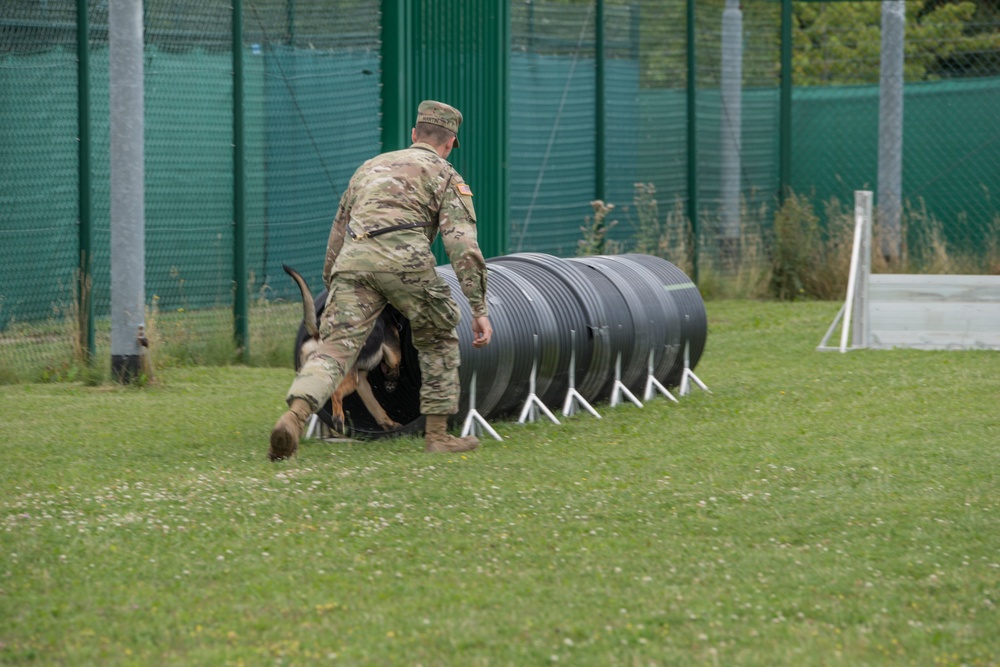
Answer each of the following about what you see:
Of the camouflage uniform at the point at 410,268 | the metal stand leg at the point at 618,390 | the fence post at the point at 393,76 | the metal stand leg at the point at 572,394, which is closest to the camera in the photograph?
the camouflage uniform at the point at 410,268

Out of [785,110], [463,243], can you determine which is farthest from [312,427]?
[785,110]

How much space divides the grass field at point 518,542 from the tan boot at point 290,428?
0.10m

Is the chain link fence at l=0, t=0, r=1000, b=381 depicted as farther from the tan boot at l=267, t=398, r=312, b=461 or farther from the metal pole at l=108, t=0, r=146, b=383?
the tan boot at l=267, t=398, r=312, b=461

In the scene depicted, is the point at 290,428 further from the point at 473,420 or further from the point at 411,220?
the point at 473,420

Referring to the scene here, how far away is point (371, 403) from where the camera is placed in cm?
746

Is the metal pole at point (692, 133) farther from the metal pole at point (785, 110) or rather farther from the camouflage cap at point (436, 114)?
the camouflage cap at point (436, 114)

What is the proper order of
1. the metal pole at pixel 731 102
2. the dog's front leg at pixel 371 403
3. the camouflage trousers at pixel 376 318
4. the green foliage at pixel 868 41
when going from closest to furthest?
the camouflage trousers at pixel 376 318, the dog's front leg at pixel 371 403, the metal pole at pixel 731 102, the green foliage at pixel 868 41

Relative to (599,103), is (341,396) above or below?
below

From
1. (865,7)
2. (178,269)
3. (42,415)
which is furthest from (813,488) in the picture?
(865,7)

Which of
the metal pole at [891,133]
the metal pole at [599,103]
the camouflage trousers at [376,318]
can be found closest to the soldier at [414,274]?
the camouflage trousers at [376,318]

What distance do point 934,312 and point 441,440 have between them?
20.0ft

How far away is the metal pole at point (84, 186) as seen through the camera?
406 inches

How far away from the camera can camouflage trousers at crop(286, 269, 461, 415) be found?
673 cm

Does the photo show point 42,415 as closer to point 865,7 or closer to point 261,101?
point 261,101
